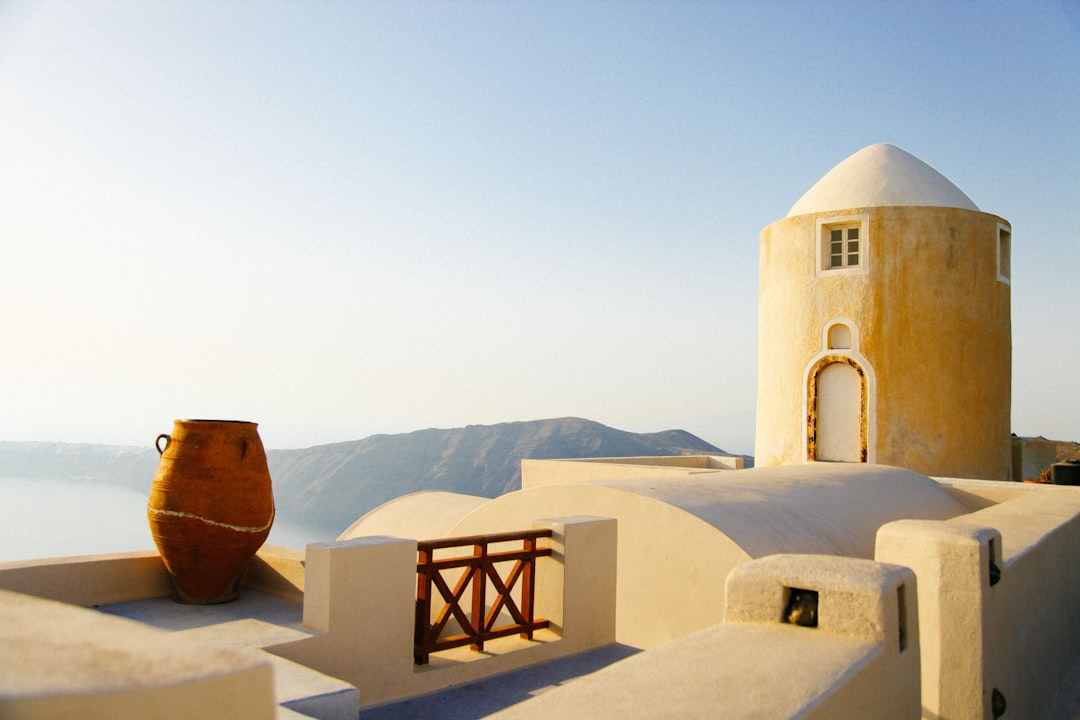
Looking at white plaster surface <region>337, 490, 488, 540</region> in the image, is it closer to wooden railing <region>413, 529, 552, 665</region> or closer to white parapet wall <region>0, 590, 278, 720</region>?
wooden railing <region>413, 529, 552, 665</region>

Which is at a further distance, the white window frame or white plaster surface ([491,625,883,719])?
the white window frame

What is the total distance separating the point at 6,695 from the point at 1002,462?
17.1m

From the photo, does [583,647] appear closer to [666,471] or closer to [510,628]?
[510,628]

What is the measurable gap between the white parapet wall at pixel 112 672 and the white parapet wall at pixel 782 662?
3.61ft

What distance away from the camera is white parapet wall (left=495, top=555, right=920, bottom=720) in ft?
7.36

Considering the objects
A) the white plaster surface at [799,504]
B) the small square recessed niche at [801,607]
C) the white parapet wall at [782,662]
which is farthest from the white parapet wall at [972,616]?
the white plaster surface at [799,504]

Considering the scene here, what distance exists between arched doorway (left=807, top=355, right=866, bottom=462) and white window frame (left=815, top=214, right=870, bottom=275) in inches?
63.8

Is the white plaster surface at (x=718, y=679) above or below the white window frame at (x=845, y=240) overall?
below

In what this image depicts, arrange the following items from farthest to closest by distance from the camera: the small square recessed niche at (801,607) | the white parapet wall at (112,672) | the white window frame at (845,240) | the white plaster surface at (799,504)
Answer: the white window frame at (845,240) < the white plaster surface at (799,504) < the small square recessed niche at (801,607) < the white parapet wall at (112,672)

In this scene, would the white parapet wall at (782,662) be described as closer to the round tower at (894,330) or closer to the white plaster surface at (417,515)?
the white plaster surface at (417,515)

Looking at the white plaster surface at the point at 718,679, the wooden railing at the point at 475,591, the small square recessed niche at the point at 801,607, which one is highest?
the small square recessed niche at the point at 801,607

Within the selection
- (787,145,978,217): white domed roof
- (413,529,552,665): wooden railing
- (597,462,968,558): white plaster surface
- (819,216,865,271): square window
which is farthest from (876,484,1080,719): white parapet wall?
(787,145,978,217): white domed roof

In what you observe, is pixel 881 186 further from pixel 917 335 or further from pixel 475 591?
pixel 475 591

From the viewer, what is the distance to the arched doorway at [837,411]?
15.2 m
